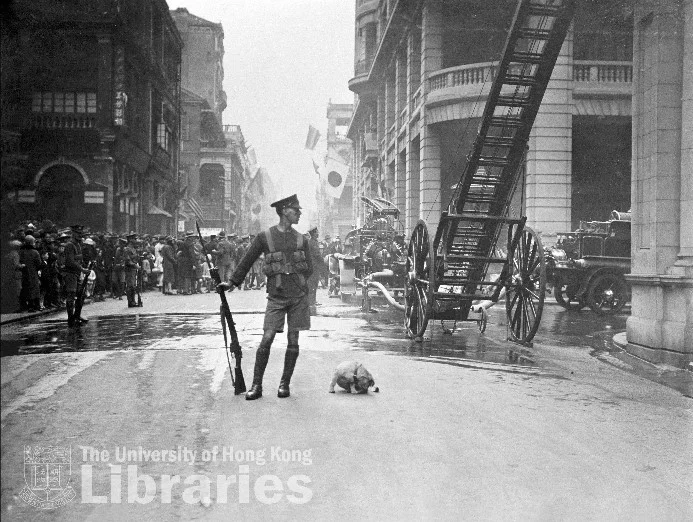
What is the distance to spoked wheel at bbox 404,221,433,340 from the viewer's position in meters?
11.3

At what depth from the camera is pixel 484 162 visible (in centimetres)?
1084

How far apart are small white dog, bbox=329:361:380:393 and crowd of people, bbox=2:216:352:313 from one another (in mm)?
2833

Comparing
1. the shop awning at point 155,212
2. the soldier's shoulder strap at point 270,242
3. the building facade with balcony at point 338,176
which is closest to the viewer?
the soldier's shoulder strap at point 270,242

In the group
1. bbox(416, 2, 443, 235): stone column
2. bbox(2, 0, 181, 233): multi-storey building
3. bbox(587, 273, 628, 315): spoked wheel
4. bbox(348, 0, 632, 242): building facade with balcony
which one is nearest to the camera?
bbox(587, 273, 628, 315): spoked wheel

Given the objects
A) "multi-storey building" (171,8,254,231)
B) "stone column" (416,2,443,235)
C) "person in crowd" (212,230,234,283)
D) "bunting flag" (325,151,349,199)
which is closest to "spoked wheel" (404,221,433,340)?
"stone column" (416,2,443,235)

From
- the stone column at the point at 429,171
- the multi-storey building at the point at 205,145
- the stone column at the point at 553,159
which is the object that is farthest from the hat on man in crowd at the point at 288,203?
the multi-storey building at the point at 205,145

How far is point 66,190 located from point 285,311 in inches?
1003

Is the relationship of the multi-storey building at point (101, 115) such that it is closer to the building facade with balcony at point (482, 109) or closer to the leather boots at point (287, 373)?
the building facade with balcony at point (482, 109)

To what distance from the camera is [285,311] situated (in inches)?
283

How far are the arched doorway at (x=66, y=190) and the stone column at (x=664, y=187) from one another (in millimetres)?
22583

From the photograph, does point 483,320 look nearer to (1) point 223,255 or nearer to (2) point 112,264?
(2) point 112,264

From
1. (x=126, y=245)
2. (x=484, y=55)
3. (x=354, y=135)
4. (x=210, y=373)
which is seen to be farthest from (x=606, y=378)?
(x=354, y=135)

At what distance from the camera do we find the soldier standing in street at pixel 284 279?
278 inches

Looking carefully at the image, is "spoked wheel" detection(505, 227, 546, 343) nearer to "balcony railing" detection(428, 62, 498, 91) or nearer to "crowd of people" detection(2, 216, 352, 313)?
"crowd of people" detection(2, 216, 352, 313)
